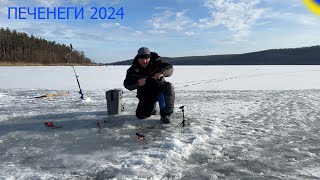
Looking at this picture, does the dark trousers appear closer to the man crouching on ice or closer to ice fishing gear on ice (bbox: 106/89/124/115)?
the man crouching on ice

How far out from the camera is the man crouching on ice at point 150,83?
5531mm

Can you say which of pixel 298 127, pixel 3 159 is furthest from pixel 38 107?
pixel 298 127

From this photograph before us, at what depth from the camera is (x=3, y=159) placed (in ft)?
11.9

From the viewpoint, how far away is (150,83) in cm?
568

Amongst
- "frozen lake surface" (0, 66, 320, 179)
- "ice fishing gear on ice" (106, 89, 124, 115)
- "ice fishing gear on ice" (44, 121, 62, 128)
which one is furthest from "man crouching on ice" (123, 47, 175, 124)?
"ice fishing gear on ice" (44, 121, 62, 128)

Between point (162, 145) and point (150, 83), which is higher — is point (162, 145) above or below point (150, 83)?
below

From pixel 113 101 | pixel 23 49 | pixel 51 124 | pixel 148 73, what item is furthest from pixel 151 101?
pixel 23 49

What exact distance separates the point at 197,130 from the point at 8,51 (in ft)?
285

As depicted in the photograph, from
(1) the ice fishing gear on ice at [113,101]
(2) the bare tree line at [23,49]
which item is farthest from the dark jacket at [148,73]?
(2) the bare tree line at [23,49]

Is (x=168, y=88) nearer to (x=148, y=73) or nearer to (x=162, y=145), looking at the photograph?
(x=148, y=73)

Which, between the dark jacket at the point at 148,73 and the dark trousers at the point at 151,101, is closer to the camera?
the dark trousers at the point at 151,101

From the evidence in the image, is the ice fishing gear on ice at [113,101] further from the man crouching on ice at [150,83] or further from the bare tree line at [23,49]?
the bare tree line at [23,49]

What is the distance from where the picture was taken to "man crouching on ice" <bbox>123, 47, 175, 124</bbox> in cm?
553

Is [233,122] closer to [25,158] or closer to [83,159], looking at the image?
[83,159]
